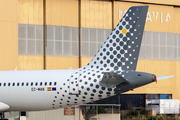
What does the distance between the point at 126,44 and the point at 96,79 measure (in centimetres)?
314

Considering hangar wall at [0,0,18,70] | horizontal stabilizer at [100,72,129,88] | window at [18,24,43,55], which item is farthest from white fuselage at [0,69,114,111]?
window at [18,24,43,55]

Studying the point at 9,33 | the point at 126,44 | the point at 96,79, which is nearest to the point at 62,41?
the point at 9,33

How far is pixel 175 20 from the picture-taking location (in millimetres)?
51031

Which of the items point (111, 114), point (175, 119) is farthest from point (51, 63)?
point (175, 119)

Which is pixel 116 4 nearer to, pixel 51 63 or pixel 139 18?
pixel 51 63

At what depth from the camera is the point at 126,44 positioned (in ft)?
75.0

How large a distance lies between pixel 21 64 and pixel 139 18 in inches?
894

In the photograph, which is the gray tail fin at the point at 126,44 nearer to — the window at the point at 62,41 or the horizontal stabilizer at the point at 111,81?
the horizontal stabilizer at the point at 111,81

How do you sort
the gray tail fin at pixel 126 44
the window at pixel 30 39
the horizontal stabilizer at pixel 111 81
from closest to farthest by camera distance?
the horizontal stabilizer at pixel 111 81
the gray tail fin at pixel 126 44
the window at pixel 30 39

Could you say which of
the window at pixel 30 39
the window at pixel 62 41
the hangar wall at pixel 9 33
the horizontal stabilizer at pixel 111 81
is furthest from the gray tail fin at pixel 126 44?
the window at pixel 62 41

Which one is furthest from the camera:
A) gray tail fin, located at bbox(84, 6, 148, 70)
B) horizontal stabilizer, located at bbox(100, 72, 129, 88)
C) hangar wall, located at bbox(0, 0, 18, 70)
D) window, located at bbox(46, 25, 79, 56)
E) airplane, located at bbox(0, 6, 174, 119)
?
window, located at bbox(46, 25, 79, 56)

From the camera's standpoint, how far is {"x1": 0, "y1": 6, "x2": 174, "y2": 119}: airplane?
72.2 ft

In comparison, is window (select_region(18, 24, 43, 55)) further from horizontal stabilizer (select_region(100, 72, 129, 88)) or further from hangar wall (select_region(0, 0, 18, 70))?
horizontal stabilizer (select_region(100, 72, 129, 88))

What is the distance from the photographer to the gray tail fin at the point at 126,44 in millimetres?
22656
